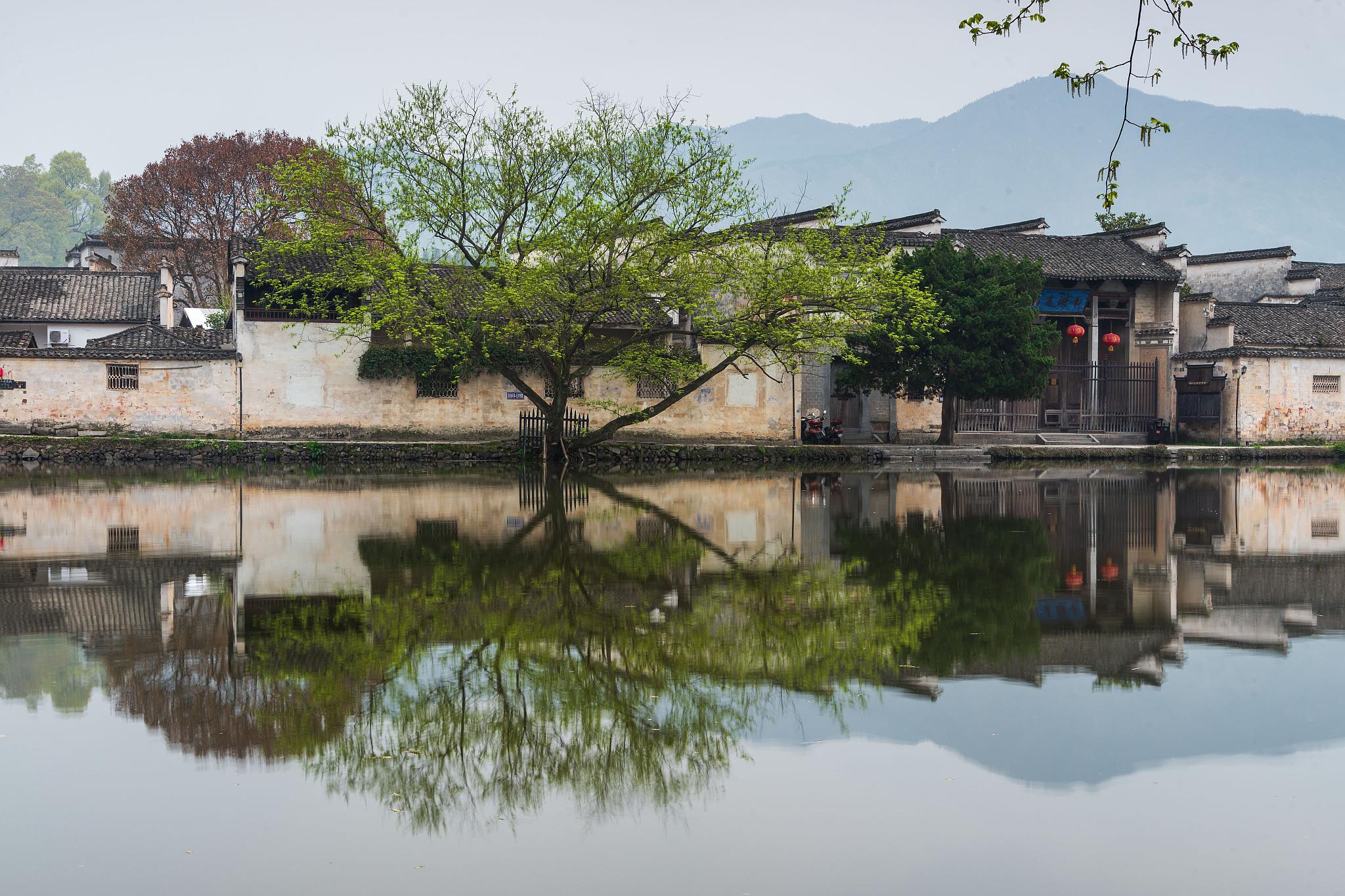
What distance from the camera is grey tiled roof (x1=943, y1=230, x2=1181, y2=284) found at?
122 ft

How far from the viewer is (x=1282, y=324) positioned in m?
37.5

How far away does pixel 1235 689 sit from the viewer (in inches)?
Result: 268

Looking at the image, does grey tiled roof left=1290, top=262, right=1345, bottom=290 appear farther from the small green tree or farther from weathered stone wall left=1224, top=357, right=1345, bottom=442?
the small green tree

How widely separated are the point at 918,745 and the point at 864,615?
2.95m

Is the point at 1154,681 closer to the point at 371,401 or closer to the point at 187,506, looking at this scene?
the point at 187,506

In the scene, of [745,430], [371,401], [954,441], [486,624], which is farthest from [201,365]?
[486,624]

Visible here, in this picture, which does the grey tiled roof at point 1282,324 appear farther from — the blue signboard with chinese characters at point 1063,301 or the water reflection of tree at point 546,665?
the water reflection of tree at point 546,665

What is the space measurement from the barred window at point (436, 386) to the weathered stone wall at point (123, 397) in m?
4.54

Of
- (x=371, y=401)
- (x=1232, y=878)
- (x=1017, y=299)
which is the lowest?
(x=1232, y=878)

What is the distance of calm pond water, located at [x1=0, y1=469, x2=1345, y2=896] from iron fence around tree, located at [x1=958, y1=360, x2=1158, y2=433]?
79.7 feet

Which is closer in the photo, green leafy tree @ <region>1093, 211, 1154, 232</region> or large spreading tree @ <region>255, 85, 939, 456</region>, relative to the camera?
large spreading tree @ <region>255, 85, 939, 456</region>

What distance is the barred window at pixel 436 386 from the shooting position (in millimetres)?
31781

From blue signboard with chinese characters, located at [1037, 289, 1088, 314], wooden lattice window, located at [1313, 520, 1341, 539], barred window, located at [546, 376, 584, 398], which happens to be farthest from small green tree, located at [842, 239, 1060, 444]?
wooden lattice window, located at [1313, 520, 1341, 539]

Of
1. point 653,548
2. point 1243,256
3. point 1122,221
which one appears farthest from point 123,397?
point 1243,256
